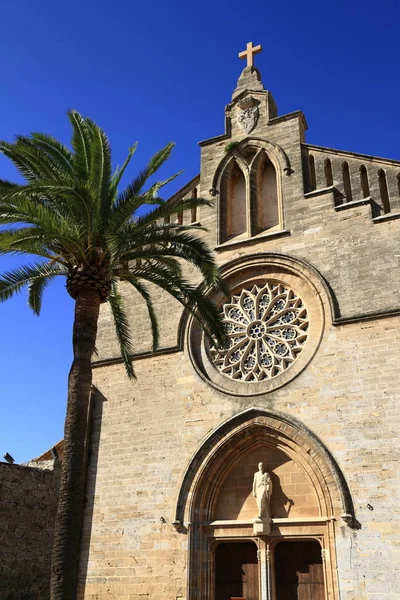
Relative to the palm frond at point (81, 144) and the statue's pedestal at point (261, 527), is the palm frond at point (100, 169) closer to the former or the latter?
the palm frond at point (81, 144)

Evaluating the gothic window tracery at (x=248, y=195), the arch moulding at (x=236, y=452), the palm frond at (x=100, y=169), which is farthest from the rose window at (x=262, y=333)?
the palm frond at (x=100, y=169)

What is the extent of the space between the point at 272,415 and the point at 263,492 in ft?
5.47

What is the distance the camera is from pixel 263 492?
13.1 metres

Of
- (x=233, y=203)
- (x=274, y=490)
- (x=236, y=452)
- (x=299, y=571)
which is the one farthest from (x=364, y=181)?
(x=299, y=571)

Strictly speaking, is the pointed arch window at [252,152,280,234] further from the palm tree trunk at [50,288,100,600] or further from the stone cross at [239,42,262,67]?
the palm tree trunk at [50,288,100,600]

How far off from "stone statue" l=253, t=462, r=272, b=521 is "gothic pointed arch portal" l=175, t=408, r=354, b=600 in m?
0.17

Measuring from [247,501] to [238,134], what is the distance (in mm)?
10167

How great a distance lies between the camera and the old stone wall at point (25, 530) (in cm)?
1449

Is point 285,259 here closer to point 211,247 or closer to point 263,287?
point 263,287

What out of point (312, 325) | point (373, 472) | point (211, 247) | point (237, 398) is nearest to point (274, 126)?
point (211, 247)

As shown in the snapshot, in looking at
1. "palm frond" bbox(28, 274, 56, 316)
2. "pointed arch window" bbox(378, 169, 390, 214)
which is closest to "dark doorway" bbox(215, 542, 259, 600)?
"palm frond" bbox(28, 274, 56, 316)

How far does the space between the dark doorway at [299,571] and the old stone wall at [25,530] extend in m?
6.17

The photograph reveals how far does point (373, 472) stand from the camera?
1189 centimetres

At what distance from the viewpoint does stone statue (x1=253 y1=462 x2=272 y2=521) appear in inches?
510
